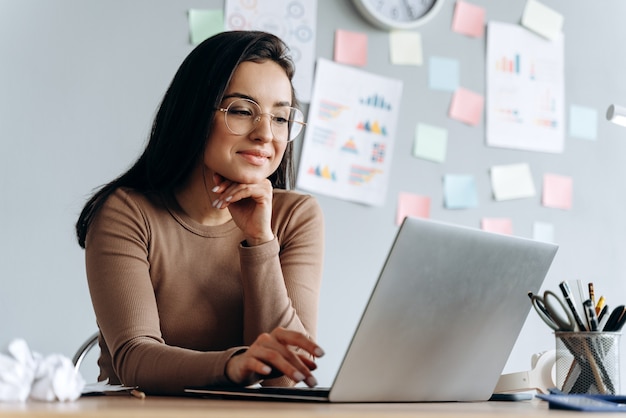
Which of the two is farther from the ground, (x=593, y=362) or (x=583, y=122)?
(x=583, y=122)

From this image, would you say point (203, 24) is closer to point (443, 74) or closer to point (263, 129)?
point (443, 74)

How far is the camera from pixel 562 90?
261cm

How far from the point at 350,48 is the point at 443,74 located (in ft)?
1.04

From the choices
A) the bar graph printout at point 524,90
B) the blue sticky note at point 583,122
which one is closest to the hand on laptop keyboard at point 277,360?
the bar graph printout at point 524,90

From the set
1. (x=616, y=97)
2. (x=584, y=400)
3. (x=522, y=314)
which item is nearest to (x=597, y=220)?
(x=616, y=97)

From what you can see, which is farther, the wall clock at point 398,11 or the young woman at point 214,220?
the wall clock at point 398,11

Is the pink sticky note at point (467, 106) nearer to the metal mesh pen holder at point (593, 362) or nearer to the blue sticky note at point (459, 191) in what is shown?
the blue sticky note at point (459, 191)

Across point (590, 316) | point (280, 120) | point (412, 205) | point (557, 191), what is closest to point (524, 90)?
point (557, 191)

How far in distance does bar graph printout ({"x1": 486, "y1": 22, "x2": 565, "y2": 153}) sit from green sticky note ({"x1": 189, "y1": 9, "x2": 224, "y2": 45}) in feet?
2.83

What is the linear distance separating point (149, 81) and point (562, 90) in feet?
4.32

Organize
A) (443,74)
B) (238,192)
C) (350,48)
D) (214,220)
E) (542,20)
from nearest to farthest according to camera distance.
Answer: (238,192) → (214,220) → (350,48) → (443,74) → (542,20)

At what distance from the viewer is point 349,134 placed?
2.38 metres

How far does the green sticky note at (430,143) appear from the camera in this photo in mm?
2441

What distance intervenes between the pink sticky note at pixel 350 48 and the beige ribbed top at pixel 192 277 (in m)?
0.85
